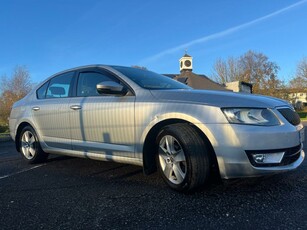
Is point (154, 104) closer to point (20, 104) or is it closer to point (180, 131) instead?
point (180, 131)

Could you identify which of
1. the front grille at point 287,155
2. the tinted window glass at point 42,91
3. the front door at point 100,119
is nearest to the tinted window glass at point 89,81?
the front door at point 100,119

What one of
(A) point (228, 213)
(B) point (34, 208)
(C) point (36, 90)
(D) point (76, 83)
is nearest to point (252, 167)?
(A) point (228, 213)

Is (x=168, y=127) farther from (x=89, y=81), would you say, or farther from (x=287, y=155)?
(x=89, y=81)

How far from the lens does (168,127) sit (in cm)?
342

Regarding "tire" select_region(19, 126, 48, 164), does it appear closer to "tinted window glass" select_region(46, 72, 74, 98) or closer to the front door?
"tinted window glass" select_region(46, 72, 74, 98)

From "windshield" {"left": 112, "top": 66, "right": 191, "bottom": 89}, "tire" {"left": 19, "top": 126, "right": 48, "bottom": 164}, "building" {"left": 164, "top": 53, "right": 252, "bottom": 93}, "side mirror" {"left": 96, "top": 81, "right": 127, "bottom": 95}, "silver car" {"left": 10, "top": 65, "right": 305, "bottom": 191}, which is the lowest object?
"tire" {"left": 19, "top": 126, "right": 48, "bottom": 164}

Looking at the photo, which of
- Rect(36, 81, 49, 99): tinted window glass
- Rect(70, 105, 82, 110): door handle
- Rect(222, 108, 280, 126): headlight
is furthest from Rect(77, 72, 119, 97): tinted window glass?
Rect(222, 108, 280, 126): headlight

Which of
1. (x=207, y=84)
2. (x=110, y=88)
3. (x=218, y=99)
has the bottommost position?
(x=218, y=99)

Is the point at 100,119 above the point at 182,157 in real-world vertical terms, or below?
above

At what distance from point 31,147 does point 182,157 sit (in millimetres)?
3158

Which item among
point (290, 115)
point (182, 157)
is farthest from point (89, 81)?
point (290, 115)

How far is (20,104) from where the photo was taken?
224 inches

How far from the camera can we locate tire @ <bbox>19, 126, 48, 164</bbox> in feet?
17.2

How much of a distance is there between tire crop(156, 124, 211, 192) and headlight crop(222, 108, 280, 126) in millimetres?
390
